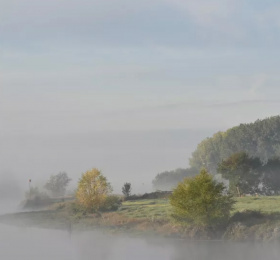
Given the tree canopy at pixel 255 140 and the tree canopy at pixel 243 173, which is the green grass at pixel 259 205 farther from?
the tree canopy at pixel 255 140

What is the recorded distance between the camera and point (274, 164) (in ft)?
307

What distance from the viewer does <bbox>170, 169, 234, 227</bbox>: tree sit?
56.3 m

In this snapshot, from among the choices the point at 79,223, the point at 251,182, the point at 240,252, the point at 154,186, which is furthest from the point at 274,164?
the point at 154,186

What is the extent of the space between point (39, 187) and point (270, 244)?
85.3 m

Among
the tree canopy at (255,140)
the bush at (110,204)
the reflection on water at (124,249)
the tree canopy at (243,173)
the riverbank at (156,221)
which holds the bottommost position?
the reflection on water at (124,249)

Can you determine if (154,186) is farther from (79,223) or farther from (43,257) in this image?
(43,257)

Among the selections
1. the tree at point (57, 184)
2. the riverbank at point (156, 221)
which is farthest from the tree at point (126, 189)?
the tree at point (57, 184)

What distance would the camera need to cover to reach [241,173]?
88500 millimetres

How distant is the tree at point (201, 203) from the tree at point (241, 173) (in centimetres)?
3106

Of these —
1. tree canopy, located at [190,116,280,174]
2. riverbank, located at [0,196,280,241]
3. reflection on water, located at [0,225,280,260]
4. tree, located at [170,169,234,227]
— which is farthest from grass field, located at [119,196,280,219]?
tree canopy, located at [190,116,280,174]

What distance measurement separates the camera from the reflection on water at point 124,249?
50006 mm

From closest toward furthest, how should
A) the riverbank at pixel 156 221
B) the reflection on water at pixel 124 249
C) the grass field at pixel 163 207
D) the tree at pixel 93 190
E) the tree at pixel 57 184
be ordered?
the reflection on water at pixel 124 249, the riverbank at pixel 156 221, the grass field at pixel 163 207, the tree at pixel 93 190, the tree at pixel 57 184

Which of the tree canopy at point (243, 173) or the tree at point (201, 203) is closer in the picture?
the tree at point (201, 203)

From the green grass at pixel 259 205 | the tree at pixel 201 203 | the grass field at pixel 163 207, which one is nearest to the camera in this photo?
the tree at pixel 201 203
